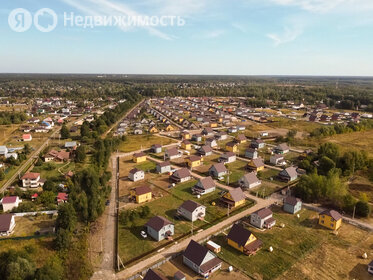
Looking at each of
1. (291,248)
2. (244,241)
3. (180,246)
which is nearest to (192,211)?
(180,246)

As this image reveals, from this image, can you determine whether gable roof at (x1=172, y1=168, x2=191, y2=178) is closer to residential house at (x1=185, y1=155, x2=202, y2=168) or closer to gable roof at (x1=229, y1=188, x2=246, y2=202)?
residential house at (x1=185, y1=155, x2=202, y2=168)

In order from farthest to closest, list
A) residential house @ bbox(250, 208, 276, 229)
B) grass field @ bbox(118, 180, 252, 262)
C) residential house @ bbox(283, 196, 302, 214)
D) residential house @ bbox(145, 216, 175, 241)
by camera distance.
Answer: residential house @ bbox(283, 196, 302, 214) → residential house @ bbox(250, 208, 276, 229) → residential house @ bbox(145, 216, 175, 241) → grass field @ bbox(118, 180, 252, 262)

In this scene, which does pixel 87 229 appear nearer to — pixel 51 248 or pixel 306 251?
pixel 51 248

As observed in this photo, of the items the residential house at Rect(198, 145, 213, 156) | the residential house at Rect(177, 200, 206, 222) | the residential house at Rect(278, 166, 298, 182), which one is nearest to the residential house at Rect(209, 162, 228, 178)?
the residential house at Rect(278, 166, 298, 182)

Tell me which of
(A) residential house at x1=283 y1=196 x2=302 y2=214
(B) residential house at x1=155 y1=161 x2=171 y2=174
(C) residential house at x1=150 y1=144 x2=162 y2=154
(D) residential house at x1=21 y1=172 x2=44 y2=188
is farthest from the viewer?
(C) residential house at x1=150 y1=144 x2=162 y2=154

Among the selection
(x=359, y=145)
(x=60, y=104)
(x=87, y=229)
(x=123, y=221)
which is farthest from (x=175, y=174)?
(x=60, y=104)

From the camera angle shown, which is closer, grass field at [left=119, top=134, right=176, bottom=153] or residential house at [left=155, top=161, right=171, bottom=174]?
residential house at [left=155, top=161, right=171, bottom=174]

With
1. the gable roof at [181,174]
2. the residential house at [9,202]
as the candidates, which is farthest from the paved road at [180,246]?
the residential house at [9,202]
